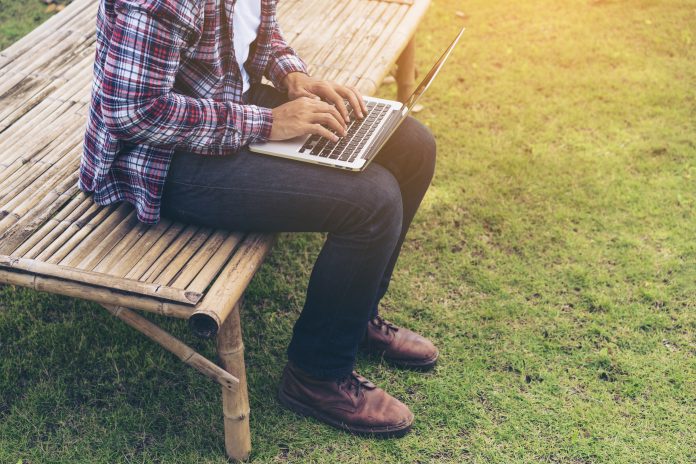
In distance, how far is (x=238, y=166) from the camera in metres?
1.93

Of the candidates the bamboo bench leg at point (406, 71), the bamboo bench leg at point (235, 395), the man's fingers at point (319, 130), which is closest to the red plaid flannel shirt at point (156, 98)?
the man's fingers at point (319, 130)

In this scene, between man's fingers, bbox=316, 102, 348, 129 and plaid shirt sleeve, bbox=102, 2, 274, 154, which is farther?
man's fingers, bbox=316, 102, 348, 129

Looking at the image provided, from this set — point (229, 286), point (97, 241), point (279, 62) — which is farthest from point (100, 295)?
point (279, 62)

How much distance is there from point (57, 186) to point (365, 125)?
0.93 meters

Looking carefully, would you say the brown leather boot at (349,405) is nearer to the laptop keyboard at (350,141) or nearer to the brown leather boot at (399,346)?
the brown leather boot at (399,346)

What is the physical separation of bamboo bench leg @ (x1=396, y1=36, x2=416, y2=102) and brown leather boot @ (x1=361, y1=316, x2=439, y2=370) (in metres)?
1.28

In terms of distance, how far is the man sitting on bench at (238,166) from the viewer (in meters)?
1.72

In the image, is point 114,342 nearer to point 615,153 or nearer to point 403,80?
point 403,80

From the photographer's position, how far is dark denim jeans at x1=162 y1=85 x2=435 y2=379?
1921mm

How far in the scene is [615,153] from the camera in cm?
347

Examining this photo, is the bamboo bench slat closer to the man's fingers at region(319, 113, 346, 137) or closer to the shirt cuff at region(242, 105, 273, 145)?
the shirt cuff at region(242, 105, 273, 145)

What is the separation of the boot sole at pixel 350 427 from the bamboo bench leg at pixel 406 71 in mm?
1630

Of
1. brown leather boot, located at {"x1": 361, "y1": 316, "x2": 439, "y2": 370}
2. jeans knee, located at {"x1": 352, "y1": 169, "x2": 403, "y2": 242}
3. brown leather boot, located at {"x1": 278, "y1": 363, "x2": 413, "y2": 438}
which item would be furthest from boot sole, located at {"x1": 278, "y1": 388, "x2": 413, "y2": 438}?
jeans knee, located at {"x1": 352, "y1": 169, "x2": 403, "y2": 242}

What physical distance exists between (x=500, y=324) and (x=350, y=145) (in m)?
1.00
